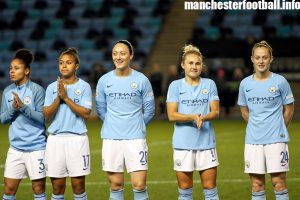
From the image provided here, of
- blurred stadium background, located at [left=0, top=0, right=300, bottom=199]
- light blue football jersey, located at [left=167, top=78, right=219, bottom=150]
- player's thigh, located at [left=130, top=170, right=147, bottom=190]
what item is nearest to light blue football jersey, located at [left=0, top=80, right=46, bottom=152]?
player's thigh, located at [left=130, top=170, right=147, bottom=190]

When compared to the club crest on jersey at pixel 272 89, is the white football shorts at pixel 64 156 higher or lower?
lower

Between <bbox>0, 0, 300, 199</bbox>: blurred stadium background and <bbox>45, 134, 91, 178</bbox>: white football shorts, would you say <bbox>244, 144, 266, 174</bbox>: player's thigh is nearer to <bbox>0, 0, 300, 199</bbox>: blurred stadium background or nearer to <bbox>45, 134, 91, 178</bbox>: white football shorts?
<bbox>45, 134, 91, 178</bbox>: white football shorts

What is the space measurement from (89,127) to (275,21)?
412 inches

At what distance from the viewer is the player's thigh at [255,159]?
24.1ft

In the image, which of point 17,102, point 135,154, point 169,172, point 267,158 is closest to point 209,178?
point 267,158

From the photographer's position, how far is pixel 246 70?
76.7 feet

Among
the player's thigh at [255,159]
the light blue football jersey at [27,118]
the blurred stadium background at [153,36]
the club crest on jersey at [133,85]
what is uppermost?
the blurred stadium background at [153,36]

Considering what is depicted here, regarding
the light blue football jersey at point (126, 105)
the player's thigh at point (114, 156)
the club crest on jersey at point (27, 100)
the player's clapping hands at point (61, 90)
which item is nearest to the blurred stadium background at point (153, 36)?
the light blue football jersey at point (126, 105)

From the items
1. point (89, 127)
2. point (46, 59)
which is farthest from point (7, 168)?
point (46, 59)

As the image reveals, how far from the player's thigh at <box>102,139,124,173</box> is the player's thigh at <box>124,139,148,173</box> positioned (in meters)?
0.05

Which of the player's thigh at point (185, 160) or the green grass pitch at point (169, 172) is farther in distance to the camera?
the green grass pitch at point (169, 172)

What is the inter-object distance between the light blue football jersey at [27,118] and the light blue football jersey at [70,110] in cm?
10

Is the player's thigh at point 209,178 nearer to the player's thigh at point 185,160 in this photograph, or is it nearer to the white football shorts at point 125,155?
the player's thigh at point 185,160

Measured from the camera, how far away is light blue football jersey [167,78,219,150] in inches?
288
